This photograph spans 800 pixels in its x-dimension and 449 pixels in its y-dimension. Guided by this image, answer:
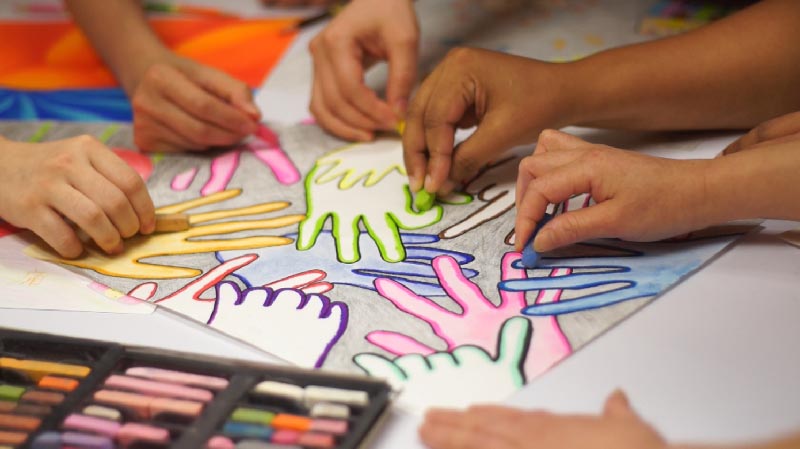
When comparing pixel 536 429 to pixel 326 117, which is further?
pixel 326 117

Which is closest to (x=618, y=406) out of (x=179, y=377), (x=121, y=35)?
(x=179, y=377)

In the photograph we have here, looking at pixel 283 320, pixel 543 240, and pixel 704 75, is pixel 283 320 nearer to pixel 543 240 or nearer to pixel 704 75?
pixel 543 240

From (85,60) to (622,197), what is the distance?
2.46 ft

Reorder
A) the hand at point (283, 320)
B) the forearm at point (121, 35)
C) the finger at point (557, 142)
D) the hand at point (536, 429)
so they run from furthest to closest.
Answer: the forearm at point (121, 35), the finger at point (557, 142), the hand at point (283, 320), the hand at point (536, 429)

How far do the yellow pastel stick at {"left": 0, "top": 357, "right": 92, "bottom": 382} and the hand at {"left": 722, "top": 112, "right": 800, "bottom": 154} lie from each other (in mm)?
496

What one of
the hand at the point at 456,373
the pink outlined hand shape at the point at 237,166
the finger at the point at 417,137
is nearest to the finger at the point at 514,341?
the hand at the point at 456,373

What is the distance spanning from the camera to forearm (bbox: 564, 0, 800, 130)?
708mm

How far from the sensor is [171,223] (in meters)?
0.69

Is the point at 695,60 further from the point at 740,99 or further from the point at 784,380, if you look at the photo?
the point at 784,380

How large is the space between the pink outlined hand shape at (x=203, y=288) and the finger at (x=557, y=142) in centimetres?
21

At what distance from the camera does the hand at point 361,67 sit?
82 cm

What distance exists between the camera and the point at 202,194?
0.75m

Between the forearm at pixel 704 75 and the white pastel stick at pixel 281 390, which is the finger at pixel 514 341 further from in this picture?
the forearm at pixel 704 75

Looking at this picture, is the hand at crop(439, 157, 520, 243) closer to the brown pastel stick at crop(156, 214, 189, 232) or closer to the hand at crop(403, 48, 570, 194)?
the hand at crop(403, 48, 570, 194)
